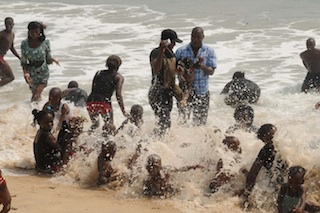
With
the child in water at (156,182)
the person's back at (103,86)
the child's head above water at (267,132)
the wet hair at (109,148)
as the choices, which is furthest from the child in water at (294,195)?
the person's back at (103,86)

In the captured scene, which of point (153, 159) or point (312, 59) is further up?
point (312, 59)

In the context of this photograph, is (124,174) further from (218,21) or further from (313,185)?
(218,21)

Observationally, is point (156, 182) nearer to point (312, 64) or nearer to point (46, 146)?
point (46, 146)

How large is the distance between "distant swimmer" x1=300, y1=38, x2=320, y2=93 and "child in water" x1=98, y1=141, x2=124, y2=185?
6017 millimetres

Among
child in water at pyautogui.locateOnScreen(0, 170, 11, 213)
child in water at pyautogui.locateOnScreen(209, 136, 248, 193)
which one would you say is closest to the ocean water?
child in water at pyautogui.locateOnScreen(209, 136, 248, 193)

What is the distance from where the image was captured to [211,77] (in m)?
13.4

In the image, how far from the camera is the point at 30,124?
8.60 m

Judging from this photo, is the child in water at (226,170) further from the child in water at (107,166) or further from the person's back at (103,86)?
the person's back at (103,86)

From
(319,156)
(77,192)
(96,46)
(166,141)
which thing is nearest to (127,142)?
(166,141)

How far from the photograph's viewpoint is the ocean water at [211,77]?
20.4ft

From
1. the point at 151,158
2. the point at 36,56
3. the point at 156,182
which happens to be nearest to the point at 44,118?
the point at 151,158

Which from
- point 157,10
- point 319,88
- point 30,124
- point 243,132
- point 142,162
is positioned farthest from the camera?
point 157,10

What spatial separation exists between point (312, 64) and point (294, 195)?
6442 mm

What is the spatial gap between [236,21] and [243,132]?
14.0 meters
